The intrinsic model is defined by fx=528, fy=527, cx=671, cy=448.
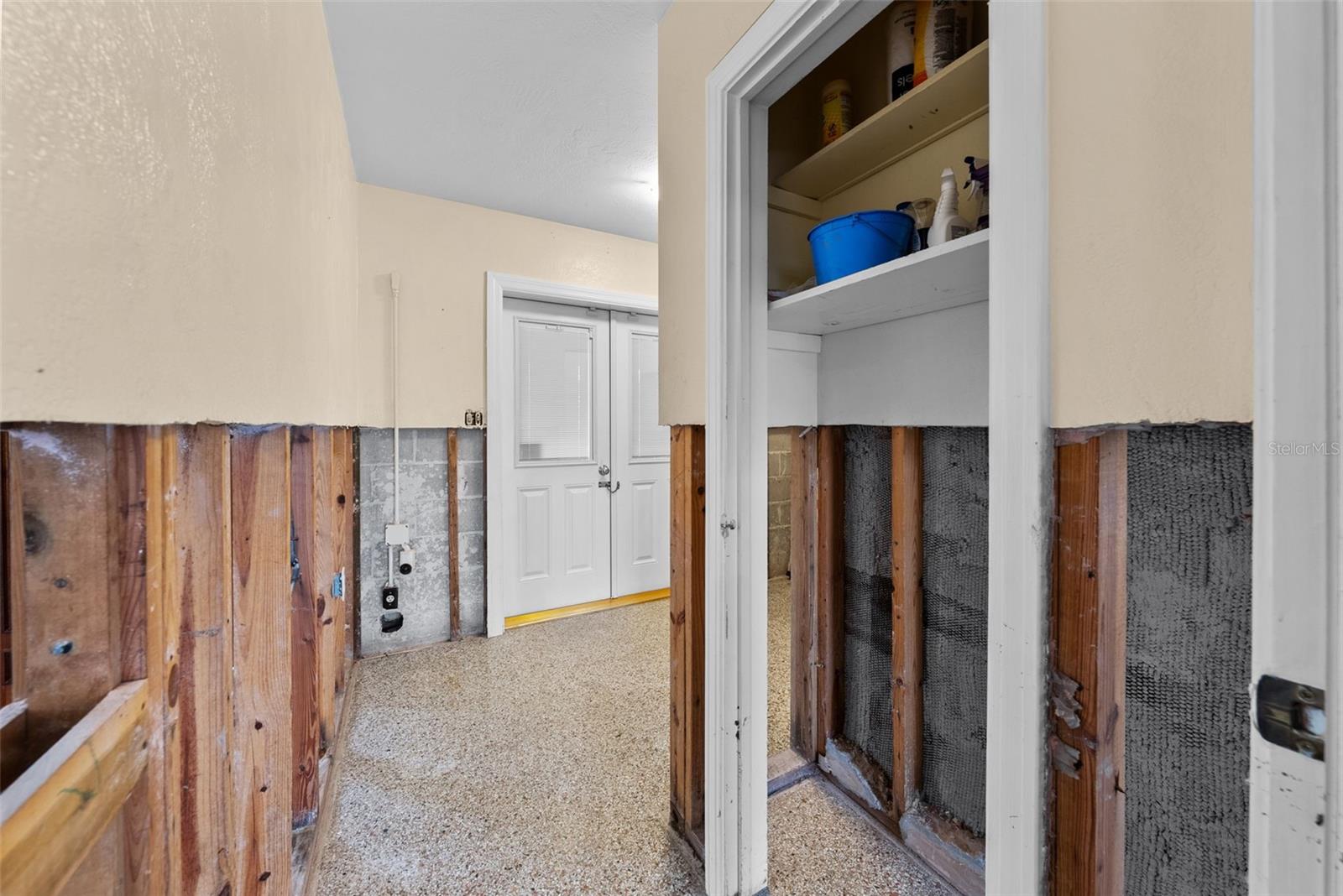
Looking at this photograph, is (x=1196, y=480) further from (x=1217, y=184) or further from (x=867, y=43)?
(x=867, y=43)

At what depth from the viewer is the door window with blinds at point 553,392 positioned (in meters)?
3.15

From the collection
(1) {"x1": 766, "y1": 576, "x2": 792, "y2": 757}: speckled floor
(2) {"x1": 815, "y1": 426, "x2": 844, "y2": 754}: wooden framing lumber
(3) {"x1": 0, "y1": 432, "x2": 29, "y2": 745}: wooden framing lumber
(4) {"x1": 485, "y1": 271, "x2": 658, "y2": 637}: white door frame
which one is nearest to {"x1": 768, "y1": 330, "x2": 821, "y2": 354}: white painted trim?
(2) {"x1": 815, "y1": 426, "x2": 844, "y2": 754}: wooden framing lumber

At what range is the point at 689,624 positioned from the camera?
1.42 meters

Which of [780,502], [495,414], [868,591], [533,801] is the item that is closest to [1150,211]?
[868,591]

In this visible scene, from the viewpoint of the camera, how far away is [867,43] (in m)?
1.54

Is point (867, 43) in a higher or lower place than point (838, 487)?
higher

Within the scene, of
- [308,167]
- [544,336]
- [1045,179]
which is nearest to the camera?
[1045,179]

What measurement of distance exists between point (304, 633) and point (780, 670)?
1.86m

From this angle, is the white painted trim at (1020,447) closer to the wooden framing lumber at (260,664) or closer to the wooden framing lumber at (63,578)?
the wooden framing lumber at (63,578)

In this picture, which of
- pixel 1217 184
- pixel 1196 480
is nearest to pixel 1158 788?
pixel 1196 480

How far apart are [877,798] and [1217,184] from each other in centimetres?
169

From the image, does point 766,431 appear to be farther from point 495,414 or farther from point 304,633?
point 495,414

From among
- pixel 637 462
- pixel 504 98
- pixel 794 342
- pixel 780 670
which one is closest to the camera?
pixel 794 342

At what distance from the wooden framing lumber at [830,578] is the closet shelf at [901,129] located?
2.47 ft
